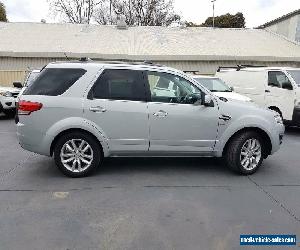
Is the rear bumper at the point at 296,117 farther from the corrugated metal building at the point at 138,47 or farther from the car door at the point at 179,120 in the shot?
the corrugated metal building at the point at 138,47

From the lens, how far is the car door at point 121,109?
5.04 metres

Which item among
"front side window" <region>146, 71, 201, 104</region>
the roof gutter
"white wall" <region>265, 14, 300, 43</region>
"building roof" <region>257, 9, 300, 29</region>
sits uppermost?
"building roof" <region>257, 9, 300, 29</region>

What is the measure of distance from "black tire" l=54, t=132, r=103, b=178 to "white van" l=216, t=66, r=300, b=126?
20.6ft

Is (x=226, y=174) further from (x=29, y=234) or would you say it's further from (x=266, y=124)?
(x=29, y=234)

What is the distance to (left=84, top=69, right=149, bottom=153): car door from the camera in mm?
5039

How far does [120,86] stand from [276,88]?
240 inches

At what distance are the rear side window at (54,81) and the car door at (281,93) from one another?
6.42 meters

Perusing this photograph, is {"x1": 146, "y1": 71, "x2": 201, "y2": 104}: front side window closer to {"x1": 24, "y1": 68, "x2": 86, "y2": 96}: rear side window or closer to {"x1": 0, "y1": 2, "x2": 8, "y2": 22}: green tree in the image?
{"x1": 24, "y1": 68, "x2": 86, "y2": 96}: rear side window

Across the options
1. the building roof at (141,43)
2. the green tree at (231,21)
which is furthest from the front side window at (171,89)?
the green tree at (231,21)

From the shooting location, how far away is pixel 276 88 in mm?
9570

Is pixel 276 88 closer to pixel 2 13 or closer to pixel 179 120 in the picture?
pixel 179 120

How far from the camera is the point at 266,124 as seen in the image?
5.41 m

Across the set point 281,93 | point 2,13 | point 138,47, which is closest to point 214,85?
point 281,93

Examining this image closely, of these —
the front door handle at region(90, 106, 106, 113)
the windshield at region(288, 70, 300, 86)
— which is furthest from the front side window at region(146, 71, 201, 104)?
the windshield at region(288, 70, 300, 86)
